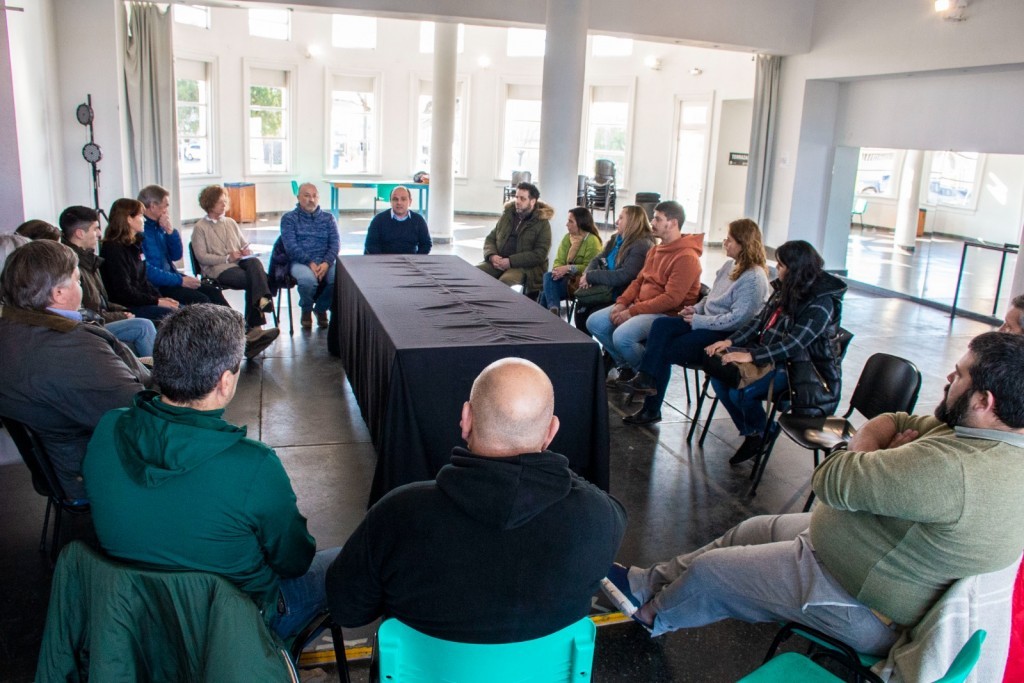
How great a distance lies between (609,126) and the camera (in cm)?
1511

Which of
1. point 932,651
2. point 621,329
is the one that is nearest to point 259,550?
point 932,651

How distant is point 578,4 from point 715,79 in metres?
5.09

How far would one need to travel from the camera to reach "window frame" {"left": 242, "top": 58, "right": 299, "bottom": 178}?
13.6 m

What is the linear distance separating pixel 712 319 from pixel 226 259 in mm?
3610

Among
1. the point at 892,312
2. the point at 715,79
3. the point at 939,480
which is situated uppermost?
the point at 715,79

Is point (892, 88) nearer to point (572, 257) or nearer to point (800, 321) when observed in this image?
point (572, 257)

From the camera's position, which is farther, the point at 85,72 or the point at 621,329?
the point at 85,72

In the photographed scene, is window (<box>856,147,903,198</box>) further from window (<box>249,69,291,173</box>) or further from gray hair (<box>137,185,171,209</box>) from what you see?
window (<box>249,69,291,173</box>)

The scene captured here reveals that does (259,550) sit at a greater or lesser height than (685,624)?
greater

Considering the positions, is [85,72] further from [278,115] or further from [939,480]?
[939,480]

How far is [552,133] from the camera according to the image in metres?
8.40

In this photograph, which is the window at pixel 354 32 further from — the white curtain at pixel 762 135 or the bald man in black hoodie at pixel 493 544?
the bald man in black hoodie at pixel 493 544

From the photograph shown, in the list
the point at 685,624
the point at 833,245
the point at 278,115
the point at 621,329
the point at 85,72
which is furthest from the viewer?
the point at 278,115

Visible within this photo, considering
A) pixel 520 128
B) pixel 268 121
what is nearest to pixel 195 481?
pixel 268 121
